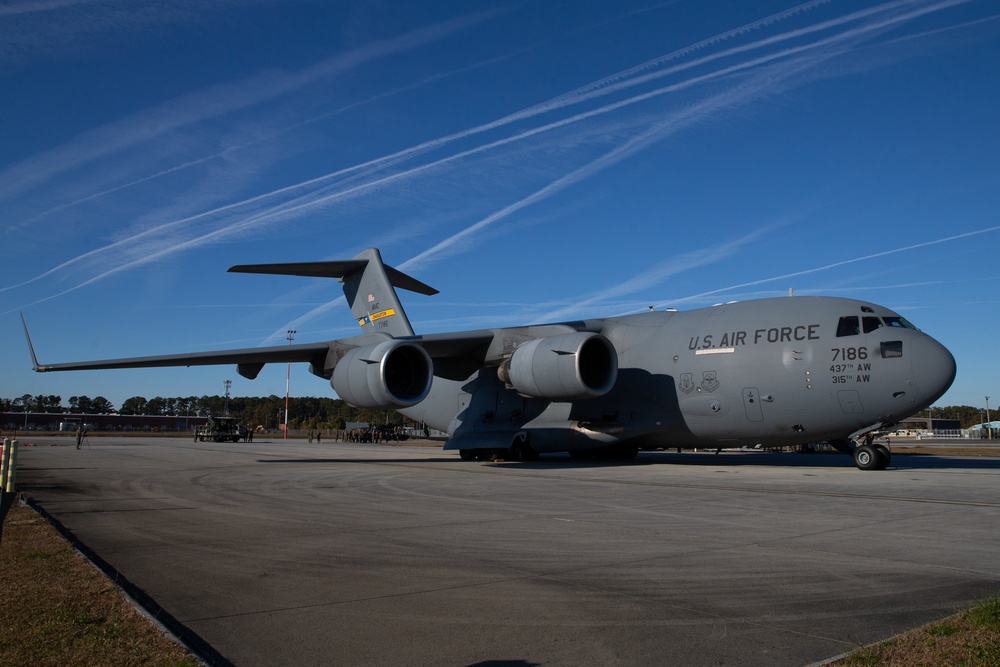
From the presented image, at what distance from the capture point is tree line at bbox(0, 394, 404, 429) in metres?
128

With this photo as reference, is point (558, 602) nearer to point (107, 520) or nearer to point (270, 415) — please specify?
Answer: point (107, 520)

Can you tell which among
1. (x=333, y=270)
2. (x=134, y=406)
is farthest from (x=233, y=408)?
(x=333, y=270)

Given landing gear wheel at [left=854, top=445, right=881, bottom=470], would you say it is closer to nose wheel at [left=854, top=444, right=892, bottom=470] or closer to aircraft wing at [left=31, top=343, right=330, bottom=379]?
nose wheel at [left=854, top=444, right=892, bottom=470]

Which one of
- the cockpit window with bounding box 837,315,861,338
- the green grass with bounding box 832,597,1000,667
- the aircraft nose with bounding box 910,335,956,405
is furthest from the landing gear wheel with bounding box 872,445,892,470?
the green grass with bounding box 832,597,1000,667

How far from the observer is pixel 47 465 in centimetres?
1673

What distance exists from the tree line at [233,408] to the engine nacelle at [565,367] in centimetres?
10511

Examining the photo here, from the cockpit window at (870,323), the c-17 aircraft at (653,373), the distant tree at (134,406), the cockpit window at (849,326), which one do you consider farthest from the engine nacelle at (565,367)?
the distant tree at (134,406)

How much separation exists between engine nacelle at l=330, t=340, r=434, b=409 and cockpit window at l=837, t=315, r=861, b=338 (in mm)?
8330

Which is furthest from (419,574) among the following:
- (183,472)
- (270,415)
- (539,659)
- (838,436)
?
(270,415)

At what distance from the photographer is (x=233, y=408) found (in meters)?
152

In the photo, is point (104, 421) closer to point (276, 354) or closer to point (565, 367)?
point (276, 354)

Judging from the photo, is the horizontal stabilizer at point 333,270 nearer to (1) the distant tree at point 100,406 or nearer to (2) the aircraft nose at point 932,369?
(2) the aircraft nose at point 932,369

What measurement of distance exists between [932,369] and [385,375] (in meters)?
10.5

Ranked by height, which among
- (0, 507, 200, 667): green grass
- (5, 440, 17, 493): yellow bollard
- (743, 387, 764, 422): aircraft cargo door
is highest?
(743, 387, 764, 422): aircraft cargo door
